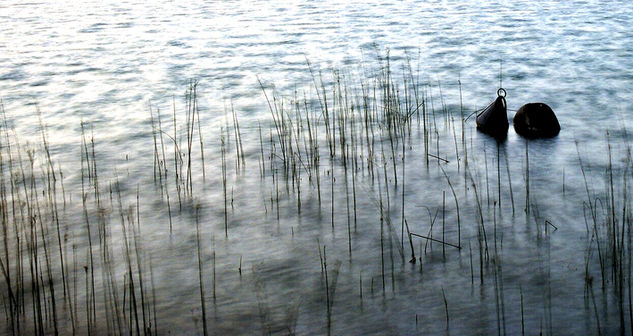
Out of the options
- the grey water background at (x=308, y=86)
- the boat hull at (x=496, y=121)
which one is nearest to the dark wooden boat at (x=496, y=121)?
the boat hull at (x=496, y=121)

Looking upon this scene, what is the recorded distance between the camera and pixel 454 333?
416cm

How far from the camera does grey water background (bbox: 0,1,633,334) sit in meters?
4.48

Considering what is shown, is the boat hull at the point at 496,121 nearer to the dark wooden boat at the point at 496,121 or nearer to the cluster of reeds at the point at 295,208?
the dark wooden boat at the point at 496,121

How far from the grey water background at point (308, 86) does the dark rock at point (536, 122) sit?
114 millimetres

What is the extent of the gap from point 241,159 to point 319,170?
0.80 m

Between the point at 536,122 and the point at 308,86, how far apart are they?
317cm

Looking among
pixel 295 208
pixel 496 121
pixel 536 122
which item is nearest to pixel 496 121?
pixel 496 121

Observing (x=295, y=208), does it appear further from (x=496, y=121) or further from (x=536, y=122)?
(x=536, y=122)

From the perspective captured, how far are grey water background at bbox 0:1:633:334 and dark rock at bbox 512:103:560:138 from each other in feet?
0.37

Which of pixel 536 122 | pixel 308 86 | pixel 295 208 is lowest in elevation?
pixel 295 208

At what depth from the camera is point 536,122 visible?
7.57 meters

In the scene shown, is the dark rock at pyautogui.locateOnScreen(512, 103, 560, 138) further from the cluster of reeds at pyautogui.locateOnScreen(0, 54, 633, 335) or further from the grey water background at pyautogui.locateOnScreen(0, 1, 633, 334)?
the cluster of reeds at pyautogui.locateOnScreen(0, 54, 633, 335)

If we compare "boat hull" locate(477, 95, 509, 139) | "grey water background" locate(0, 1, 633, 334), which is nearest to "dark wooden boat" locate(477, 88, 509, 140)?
"boat hull" locate(477, 95, 509, 139)

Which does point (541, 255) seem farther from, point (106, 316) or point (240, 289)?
point (106, 316)
